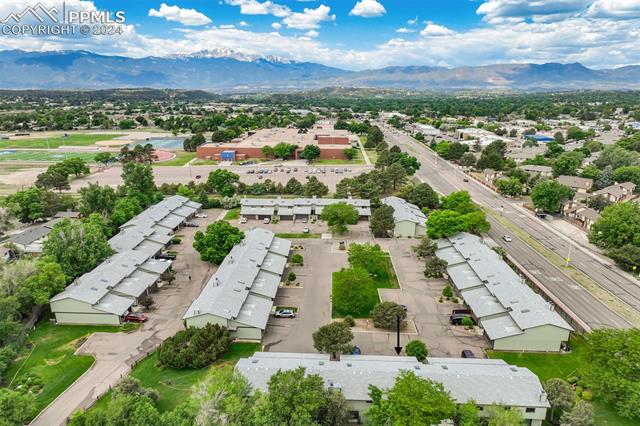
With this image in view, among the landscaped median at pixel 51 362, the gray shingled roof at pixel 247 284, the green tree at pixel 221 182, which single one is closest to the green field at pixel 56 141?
the green tree at pixel 221 182

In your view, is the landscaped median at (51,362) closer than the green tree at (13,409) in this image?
No

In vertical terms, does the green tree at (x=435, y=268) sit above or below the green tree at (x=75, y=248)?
below

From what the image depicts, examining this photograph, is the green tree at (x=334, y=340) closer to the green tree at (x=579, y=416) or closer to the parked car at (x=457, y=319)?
the parked car at (x=457, y=319)

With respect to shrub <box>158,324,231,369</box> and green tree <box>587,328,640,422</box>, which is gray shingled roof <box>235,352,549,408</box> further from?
green tree <box>587,328,640,422</box>

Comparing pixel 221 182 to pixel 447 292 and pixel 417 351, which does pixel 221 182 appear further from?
pixel 417 351

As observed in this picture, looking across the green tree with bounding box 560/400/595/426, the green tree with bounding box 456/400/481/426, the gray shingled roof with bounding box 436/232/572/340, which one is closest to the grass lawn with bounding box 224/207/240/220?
the gray shingled roof with bounding box 436/232/572/340

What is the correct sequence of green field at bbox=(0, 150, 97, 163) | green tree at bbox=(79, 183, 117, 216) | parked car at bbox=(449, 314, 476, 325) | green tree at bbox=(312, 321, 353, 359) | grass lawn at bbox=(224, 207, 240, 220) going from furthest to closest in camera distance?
green field at bbox=(0, 150, 97, 163), grass lawn at bbox=(224, 207, 240, 220), green tree at bbox=(79, 183, 117, 216), parked car at bbox=(449, 314, 476, 325), green tree at bbox=(312, 321, 353, 359)

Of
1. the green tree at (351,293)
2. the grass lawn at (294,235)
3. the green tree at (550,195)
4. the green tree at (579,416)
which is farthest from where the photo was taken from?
the green tree at (550,195)

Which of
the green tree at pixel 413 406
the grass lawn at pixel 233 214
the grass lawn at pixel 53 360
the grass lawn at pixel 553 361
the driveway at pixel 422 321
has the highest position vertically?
the green tree at pixel 413 406
